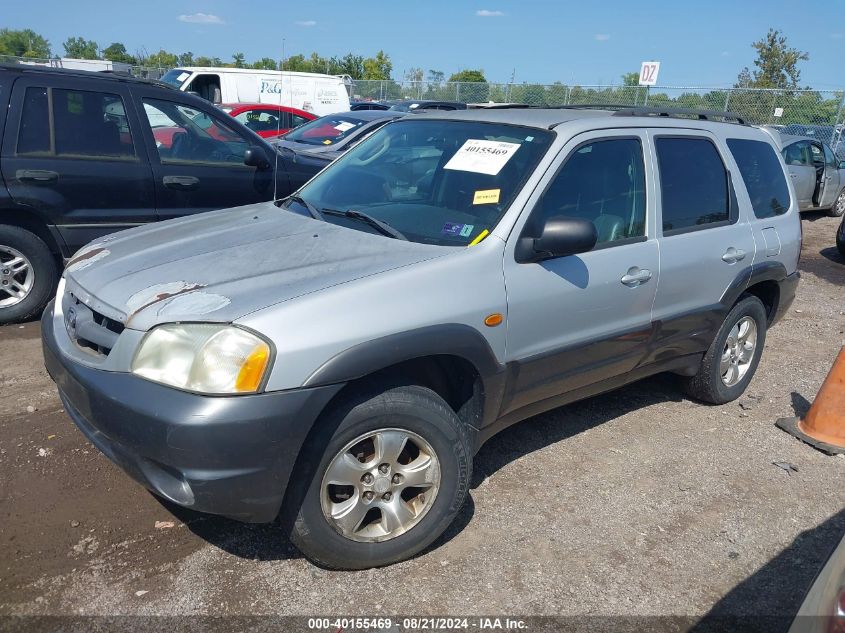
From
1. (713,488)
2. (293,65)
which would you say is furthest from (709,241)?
(293,65)

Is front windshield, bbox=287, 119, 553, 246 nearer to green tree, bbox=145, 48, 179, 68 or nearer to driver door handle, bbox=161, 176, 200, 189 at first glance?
driver door handle, bbox=161, 176, 200, 189

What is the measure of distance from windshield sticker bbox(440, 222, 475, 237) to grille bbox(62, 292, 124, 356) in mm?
1420

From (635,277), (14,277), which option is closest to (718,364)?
(635,277)

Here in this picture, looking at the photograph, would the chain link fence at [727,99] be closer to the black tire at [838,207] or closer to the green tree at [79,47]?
the black tire at [838,207]

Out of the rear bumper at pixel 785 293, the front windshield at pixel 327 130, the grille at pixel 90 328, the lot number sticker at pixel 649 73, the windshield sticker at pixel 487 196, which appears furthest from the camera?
the lot number sticker at pixel 649 73

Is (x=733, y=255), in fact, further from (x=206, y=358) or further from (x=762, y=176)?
(x=206, y=358)

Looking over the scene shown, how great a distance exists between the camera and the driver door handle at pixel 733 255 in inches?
169

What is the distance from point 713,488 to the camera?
3.85m

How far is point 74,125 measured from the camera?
5.53 meters

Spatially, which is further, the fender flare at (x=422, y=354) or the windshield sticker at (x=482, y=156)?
the windshield sticker at (x=482, y=156)

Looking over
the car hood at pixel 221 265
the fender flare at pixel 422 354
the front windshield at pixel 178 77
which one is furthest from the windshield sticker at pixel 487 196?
the front windshield at pixel 178 77

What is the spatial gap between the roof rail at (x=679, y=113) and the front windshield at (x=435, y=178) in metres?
0.80

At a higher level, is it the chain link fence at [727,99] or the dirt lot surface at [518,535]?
the chain link fence at [727,99]

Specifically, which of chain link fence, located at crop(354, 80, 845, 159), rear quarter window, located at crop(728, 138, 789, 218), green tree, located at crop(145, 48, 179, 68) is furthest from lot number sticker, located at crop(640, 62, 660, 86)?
green tree, located at crop(145, 48, 179, 68)
